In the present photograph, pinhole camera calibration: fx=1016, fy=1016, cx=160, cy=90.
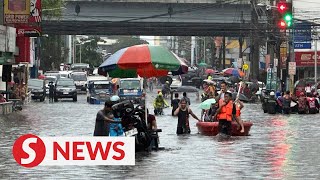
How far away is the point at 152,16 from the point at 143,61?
5843 cm

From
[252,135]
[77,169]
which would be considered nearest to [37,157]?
[77,169]

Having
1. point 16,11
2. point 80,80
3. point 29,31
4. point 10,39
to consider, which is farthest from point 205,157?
point 80,80

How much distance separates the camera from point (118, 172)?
19453mm

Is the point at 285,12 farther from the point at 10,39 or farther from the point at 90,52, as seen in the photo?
the point at 90,52

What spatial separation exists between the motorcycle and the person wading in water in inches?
256

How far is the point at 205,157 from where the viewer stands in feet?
76.1

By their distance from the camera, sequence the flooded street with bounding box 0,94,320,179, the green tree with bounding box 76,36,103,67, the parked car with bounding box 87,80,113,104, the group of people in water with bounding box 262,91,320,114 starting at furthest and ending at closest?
the green tree with bounding box 76,36,103,67
the parked car with bounding box 87,80,113,104
the group of people in water with bounding box 262,91,320,114
the flooded street with bounding box 0,94,320,179

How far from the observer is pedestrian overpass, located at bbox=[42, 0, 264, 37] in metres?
82.4

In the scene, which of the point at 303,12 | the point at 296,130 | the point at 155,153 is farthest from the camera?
the point at 303,12

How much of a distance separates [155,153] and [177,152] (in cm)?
59

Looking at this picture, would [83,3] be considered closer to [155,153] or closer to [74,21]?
[74,21]

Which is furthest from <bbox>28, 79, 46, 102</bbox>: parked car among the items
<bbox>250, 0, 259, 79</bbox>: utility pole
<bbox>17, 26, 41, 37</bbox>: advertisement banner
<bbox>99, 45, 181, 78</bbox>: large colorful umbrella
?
<bbox>99, 45, 181, 78</bbox>: large colorful umbrella

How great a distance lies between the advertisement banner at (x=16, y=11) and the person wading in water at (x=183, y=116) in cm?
2017

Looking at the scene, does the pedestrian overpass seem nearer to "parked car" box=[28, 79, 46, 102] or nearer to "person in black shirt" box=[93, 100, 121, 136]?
"parked car" box=[28, 79, 46, 102]
